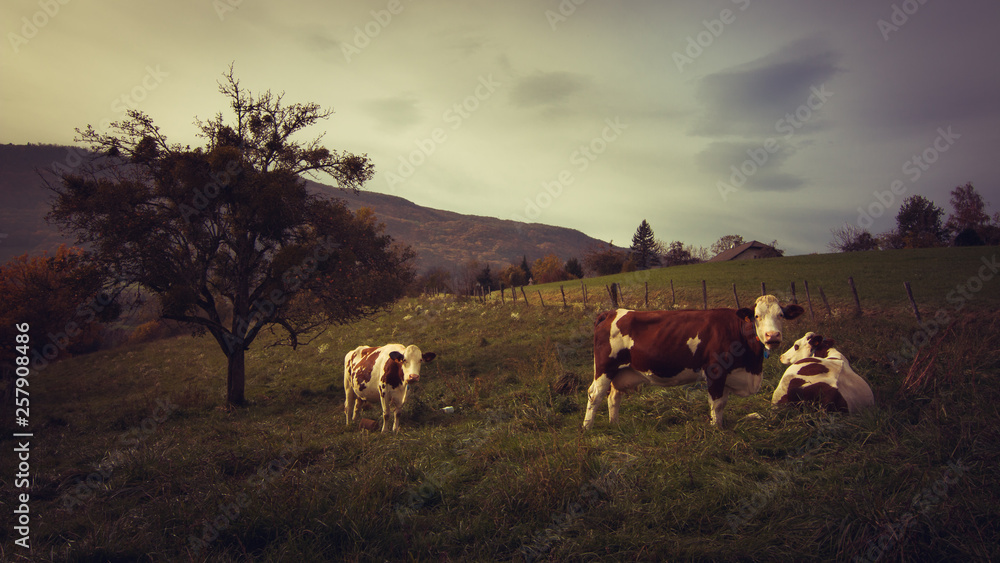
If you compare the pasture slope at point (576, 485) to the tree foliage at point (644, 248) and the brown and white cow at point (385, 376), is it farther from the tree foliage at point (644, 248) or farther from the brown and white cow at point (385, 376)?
the tree foliage at point (644, 248)

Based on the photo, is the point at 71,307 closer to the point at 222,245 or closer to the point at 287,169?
the point at 222,245

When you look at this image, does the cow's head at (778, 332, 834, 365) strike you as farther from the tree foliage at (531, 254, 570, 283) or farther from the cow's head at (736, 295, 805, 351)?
the tree foliage at (531, 254, 570, 283)

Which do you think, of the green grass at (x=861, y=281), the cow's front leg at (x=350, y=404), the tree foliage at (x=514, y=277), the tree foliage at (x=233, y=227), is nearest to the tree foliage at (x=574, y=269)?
the tree foliage at (x=514, y=277)

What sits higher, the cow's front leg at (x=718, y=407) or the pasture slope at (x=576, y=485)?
the cow's front leg at (x=718, y=407)

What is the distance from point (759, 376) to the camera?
246 inches

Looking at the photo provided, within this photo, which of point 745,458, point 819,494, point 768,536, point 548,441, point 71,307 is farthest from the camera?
point 71,307

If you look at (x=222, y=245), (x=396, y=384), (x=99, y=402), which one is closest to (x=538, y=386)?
(x=396, y=384)

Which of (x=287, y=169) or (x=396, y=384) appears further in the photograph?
(x=287, y=169)

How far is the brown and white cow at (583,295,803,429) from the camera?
609cm

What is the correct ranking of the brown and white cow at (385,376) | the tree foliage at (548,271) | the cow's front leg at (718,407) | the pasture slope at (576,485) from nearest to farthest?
1. the pasture slope at (576,485)
2. the cow's front leg at (718,407)
3. the brown and white cow at (385,376)
4. the tree foliage at (548,271)

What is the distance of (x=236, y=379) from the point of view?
543 inches

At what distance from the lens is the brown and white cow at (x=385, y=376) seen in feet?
30.2

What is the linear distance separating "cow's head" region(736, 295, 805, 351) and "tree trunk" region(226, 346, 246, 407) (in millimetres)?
14177

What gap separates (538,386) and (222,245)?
12022 mm
